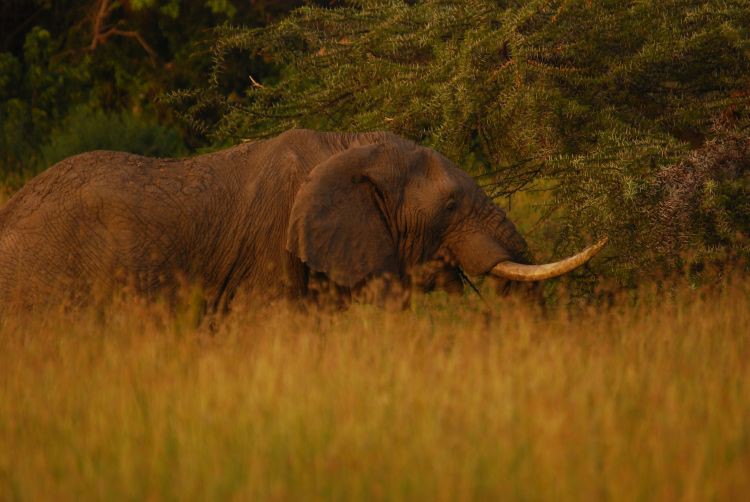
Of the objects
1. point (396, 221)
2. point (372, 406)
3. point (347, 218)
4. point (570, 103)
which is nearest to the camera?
point (372, 406)

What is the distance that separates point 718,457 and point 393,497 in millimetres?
1189

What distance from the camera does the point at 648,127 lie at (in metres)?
8.54

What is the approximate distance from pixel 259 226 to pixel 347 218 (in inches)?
21.5

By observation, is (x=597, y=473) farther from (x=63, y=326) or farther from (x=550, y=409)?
(x=63, y=326)

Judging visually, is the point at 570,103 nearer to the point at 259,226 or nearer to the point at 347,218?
the point at 347,218

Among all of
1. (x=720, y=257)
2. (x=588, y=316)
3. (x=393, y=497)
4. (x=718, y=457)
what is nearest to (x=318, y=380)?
(x=393, y=497)

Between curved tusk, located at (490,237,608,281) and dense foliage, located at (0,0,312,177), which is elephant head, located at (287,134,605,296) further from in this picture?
dense foliage, located at (0,0,312,177)

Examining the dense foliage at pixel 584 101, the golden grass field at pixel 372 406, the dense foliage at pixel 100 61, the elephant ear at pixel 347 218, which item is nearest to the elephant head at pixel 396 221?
the elephant ear at pixel 347 218

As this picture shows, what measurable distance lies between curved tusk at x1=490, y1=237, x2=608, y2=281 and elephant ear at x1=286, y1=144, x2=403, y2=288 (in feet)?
1.94

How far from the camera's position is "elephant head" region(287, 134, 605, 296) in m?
6.41

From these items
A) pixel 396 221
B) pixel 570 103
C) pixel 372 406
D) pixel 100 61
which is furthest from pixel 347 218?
pixel 100 61

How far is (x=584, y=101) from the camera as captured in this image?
8.61 meters

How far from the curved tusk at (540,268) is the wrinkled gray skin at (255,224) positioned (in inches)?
3.0

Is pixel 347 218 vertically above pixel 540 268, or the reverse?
pixel 347 218
